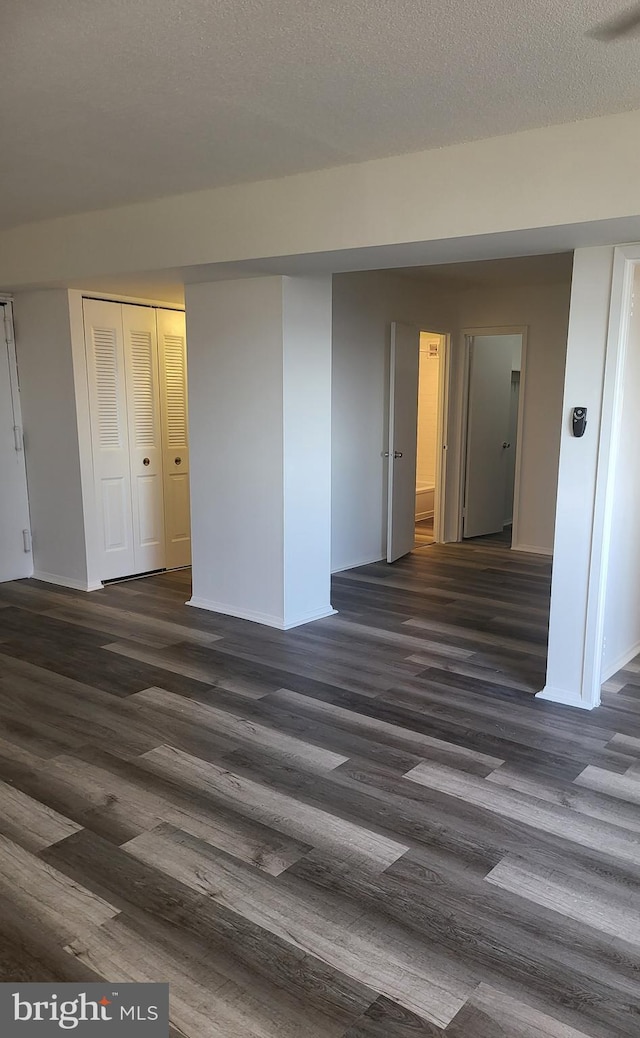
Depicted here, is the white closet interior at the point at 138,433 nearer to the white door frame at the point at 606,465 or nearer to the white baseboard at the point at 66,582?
the white baseboard at the point at 66,582

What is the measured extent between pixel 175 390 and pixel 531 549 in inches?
140

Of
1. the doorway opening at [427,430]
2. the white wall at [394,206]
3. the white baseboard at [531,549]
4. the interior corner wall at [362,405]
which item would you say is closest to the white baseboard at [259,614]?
the interior corner wall at [362,405]

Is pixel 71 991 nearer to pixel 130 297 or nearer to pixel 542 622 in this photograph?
pixel 542 622

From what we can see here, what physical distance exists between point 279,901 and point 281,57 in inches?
97.2

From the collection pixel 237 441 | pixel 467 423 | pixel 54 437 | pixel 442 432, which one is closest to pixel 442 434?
pixel 442 432

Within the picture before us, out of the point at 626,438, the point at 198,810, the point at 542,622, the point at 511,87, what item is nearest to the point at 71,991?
the point at 198,810

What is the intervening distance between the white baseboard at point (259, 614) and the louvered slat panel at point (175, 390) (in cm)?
150

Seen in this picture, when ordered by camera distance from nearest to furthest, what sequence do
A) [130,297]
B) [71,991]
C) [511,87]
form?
1. [71,991]
2. [511,87]
3. [130,297]

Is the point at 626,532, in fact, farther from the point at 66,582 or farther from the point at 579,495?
the point at 66,582

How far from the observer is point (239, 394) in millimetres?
4387

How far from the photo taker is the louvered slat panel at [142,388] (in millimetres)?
5391

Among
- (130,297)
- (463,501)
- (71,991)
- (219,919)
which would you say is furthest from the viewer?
(463,501)

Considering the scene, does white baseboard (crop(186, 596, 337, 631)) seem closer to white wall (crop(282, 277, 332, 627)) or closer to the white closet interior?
white wall (crop(282, 277, 332, 627))

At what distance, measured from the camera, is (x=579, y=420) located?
10.6ft
